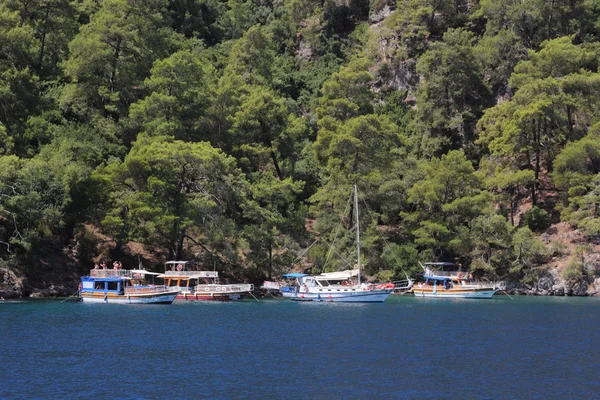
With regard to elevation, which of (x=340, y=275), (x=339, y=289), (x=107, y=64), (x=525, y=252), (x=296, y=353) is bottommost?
(x=296, y=353)

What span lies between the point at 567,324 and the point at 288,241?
1345 inches

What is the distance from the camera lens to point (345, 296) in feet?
229

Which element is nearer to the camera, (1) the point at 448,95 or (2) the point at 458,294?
(2) the point at 458,294

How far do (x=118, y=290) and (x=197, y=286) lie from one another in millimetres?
7336

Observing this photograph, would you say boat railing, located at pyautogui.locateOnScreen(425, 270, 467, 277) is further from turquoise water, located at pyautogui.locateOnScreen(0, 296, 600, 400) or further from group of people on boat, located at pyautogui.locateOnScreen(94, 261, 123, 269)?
group of people on boat, located at pyautogui.locateOnScreen(94, 261, 123, 269)

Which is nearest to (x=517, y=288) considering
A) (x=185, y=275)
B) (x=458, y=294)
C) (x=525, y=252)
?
(x=525, y=252)

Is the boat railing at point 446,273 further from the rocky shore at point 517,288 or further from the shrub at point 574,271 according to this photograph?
the shrub at point 574,271

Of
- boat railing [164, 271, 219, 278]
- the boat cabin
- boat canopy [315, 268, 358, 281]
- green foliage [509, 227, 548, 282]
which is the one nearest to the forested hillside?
green foliage [509, 227, 548, 282]

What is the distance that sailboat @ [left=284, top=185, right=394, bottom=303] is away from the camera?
225ft

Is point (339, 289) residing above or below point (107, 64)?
below

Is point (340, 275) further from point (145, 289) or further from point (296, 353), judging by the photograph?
point (296, 353)

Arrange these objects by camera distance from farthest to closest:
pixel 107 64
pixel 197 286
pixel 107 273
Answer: pixel 107 64
pixel 197 286
pixel 107 273

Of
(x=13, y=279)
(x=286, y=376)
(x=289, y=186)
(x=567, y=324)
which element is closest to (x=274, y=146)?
(x=289, y=186)

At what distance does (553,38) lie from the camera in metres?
95.4
